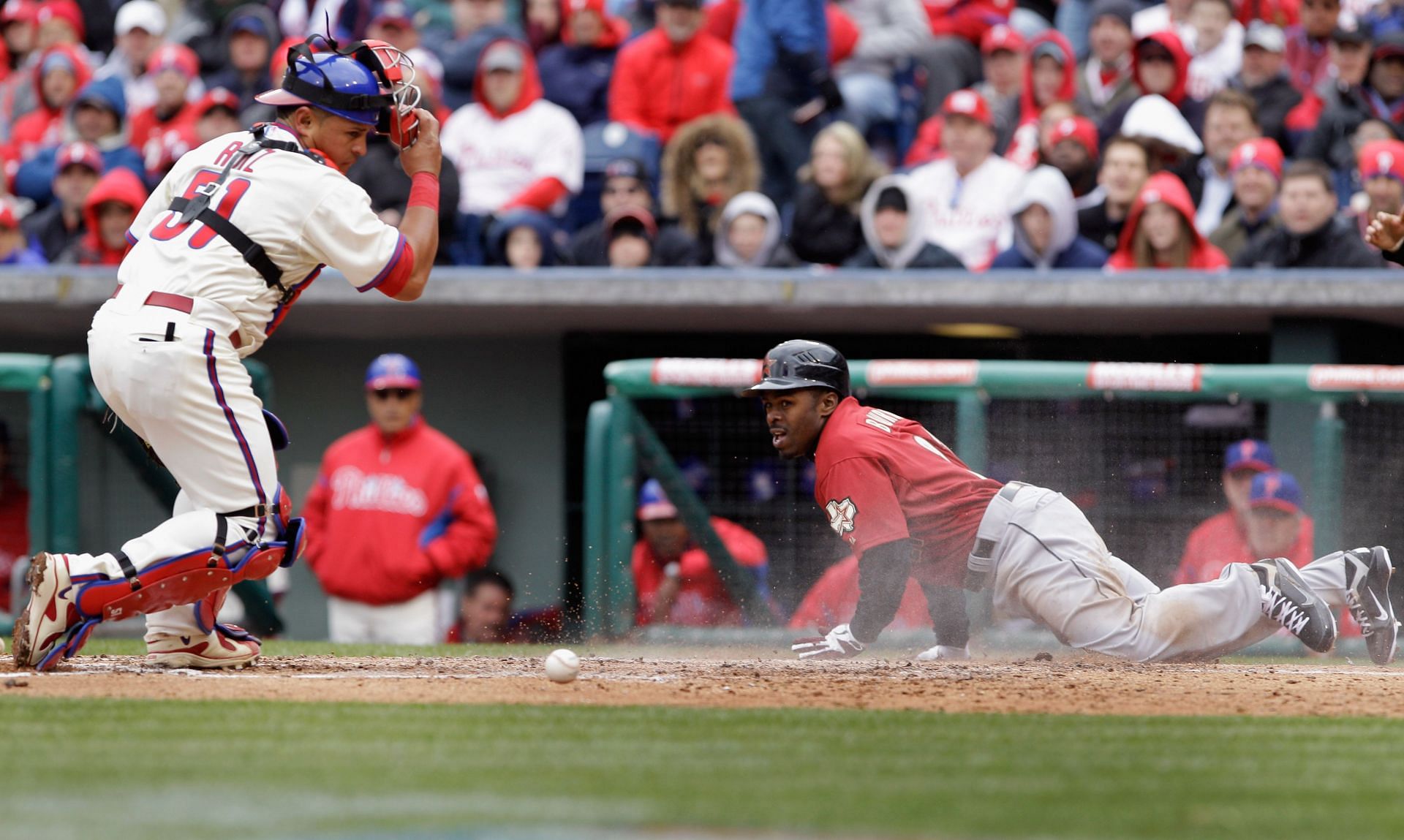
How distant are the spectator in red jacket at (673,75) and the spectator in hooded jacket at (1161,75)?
7.62ft

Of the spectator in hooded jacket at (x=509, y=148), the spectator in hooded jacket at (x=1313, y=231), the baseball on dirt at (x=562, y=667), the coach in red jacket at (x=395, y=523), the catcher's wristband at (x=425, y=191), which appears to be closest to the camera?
the baseball on dirt at (x=562, y=667)

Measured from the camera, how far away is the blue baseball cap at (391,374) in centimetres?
925

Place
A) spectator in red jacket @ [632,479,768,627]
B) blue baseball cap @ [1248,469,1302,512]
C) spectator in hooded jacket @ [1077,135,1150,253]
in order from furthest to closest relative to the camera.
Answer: spectator in hooded jacket @ [1077,135,1150,253]
spectator in red jacket @ [632,479,768,627]
blue baseball cap @ [1248,469,1302,512]

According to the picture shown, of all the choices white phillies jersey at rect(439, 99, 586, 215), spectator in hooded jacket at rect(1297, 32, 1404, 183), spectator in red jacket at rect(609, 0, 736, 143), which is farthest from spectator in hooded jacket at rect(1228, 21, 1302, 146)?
white phillies jersey at rect(439, 99, 586, 215)

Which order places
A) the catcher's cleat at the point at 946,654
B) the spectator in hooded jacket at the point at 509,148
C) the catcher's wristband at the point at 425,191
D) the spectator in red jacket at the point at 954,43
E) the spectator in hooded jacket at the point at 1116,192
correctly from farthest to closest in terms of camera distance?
the spectator in red jacket at the point at 954,43
the spectator in hooded jacket at the point at 509,148
the spectator in hooded jacket at the point at 1116,192
the catcher's cleat at the point at 946,654
the catcher's wristband at the point at 425,191

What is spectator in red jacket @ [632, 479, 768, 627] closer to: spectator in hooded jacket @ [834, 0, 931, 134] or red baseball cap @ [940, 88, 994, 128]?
red baseball cap @ [940, 88, 994, 128]

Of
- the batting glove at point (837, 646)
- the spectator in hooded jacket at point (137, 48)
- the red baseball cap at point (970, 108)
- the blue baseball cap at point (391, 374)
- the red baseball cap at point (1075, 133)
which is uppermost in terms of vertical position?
the spectator in hooded jacket at point (137, 48)

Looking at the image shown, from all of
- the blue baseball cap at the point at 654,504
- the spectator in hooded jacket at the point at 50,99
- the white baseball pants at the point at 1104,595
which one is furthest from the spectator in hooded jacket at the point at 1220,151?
the spectator in hooded jacket at the point at 50,99

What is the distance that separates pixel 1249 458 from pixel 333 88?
4537mm

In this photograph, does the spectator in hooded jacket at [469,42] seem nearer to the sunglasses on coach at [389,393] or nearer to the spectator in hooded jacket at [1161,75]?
the sunglasses on coach at [389,393]

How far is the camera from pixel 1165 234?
9.30 metres

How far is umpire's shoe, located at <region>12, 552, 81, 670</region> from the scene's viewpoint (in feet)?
17.8

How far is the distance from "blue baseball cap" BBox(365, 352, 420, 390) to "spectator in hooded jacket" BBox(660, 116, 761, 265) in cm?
192

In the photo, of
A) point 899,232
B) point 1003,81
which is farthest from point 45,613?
point 1003,81
